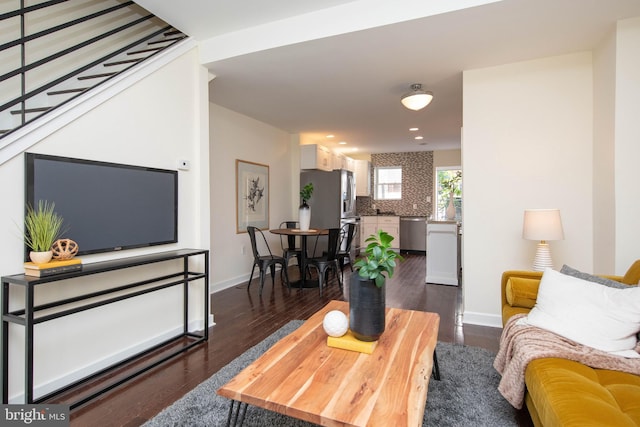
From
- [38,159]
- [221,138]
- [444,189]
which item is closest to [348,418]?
[38,159]

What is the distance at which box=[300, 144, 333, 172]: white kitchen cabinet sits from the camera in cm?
636

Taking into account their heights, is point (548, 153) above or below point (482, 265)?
above

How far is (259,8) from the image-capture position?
105 inches

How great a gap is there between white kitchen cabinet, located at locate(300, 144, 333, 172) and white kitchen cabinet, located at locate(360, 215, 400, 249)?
2310 mm

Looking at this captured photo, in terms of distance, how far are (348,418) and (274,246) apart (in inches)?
192

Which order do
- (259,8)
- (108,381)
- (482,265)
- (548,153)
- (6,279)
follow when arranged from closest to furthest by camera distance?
(6,279) → (108,381) → (259,8) → (548,153) → (482,265)

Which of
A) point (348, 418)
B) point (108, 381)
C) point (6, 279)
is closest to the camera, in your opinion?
point (348, 418)

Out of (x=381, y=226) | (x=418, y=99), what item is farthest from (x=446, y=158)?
(x=418, y=99)

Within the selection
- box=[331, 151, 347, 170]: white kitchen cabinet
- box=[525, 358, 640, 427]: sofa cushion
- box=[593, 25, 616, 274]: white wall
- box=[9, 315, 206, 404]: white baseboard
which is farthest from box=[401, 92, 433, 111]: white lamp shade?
box=[331, 151, 347, 170]: white kitchen cabinet

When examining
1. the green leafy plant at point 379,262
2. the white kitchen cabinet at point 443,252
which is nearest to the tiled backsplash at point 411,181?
the white kitchen cabinet at point 443,252

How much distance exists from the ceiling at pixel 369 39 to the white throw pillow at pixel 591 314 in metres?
1.89

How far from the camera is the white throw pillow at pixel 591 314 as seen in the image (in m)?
1.68

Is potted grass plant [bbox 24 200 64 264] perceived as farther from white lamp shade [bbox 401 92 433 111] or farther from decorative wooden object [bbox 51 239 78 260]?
white lamp shade [bbox 401 92 433 111]

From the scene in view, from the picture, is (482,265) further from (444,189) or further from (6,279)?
(444,189)
